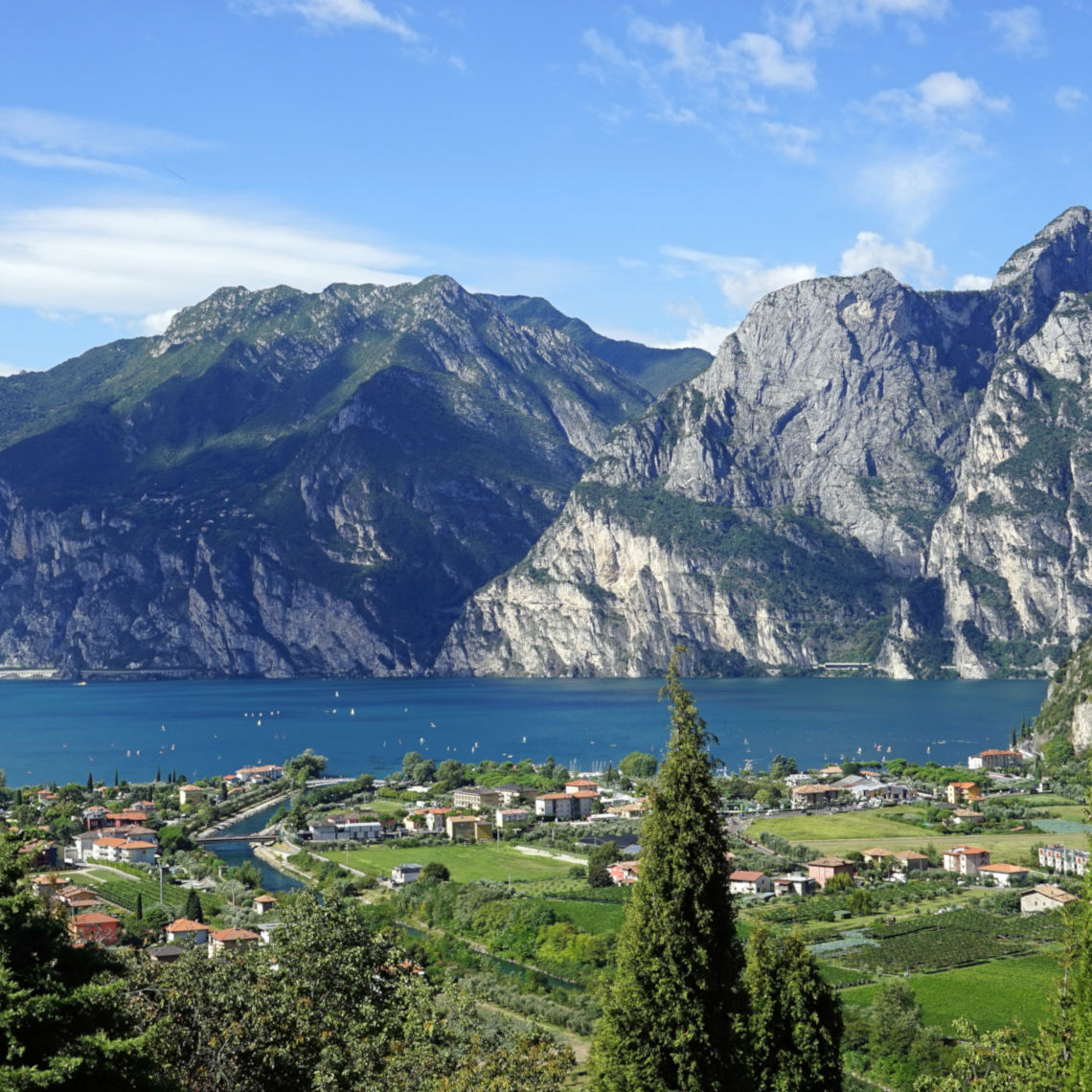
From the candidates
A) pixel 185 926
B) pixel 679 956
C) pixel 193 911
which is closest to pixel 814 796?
pixel 193 911

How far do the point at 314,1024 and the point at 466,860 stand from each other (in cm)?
5564

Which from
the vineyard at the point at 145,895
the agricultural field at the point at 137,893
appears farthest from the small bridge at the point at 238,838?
the vineyard at the point at 145,895

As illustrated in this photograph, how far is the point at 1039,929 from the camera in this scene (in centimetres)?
5341

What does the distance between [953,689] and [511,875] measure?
144 metres

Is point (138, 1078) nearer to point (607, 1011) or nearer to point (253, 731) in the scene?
point (607, 1011)

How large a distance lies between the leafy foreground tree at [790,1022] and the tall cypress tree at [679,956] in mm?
5708

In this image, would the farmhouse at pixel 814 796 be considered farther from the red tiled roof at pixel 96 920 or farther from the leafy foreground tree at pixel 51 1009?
the leafy foreground tree at pixel 51 1009

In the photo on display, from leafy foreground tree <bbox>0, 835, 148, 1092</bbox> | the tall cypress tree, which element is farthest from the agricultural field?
leafy foreground tree <bbox>0, 835, 148, 1092</bbox>

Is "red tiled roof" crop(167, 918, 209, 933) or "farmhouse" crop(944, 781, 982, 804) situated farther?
"farmhouse" crop(944, 781, 982, 804)

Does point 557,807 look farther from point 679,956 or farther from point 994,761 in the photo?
point 679,956

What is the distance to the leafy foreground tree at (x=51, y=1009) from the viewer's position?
12.6 m

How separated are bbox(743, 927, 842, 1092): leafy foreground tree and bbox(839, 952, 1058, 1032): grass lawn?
54.8 feet

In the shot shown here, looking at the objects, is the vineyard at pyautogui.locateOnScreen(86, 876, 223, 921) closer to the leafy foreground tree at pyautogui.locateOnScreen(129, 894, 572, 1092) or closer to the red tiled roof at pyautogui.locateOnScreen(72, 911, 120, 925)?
the red tiled roof at pyautogui.locateOnScreen(72, 911, 120, 925)

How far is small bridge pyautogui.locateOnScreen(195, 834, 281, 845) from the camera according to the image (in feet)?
271
